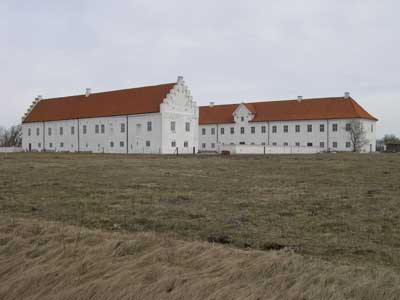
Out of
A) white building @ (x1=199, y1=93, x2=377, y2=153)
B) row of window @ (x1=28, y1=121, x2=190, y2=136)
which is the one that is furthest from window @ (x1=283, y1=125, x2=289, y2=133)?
row of window @ (x1=28, y1=121, x2=190, y2=136)

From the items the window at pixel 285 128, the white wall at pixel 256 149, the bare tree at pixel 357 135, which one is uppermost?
the window at pixel 285 128

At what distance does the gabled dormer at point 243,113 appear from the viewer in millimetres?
82875

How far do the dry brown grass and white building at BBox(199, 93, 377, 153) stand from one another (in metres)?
61.6

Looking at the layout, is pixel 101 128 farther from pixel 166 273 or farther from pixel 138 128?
pixel 166 273

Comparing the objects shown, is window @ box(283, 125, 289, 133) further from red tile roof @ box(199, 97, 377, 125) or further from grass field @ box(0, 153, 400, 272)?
grass field @ box(0, 153, 400, 272)

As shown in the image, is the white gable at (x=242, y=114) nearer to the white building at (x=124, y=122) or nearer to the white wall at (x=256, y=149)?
the white building at (x=124, y=122)

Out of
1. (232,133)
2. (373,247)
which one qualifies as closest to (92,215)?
(373,247)

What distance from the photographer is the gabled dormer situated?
82.9m

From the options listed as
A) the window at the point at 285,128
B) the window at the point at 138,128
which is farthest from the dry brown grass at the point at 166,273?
the window at the point at 285,128

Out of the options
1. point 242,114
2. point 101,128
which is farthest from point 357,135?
point 101,128

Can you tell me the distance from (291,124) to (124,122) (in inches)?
1160

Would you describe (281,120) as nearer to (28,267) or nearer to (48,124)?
(48,124)

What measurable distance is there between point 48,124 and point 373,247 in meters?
72.6

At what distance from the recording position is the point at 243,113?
274 feet
